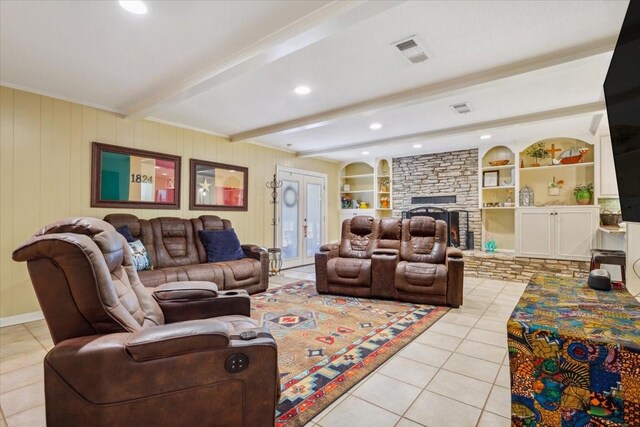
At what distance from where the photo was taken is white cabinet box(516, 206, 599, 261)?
192 inches

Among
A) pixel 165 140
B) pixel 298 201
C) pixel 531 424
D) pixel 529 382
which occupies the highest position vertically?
pixel 165 140

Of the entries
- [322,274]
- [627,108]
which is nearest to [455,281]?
[322,274]

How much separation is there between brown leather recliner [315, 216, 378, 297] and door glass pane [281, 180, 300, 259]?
190 centimetres

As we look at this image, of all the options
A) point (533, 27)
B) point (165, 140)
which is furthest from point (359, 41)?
point (165, 140)

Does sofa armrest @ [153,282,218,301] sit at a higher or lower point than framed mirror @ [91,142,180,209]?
lower

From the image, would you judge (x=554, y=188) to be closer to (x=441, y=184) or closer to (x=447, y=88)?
(x=441, y=184)

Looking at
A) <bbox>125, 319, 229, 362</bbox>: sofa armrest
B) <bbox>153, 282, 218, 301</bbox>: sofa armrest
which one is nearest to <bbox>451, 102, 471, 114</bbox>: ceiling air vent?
<bbox>153, 282, 218, 301</bbox>: sofa armrest

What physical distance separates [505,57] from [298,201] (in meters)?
4.67

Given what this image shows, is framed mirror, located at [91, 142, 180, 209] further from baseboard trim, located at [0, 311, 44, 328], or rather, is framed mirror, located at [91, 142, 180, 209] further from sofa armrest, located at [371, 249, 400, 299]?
sofa armrest, located at [371, 249, 400, 299]

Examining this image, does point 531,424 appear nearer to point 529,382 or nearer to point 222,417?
point 529,382

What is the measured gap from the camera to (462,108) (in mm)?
3846

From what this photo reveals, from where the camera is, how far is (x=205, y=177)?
4.93 metres

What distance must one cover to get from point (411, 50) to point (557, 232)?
4443 millimetres

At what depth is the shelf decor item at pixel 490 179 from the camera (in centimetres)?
603
